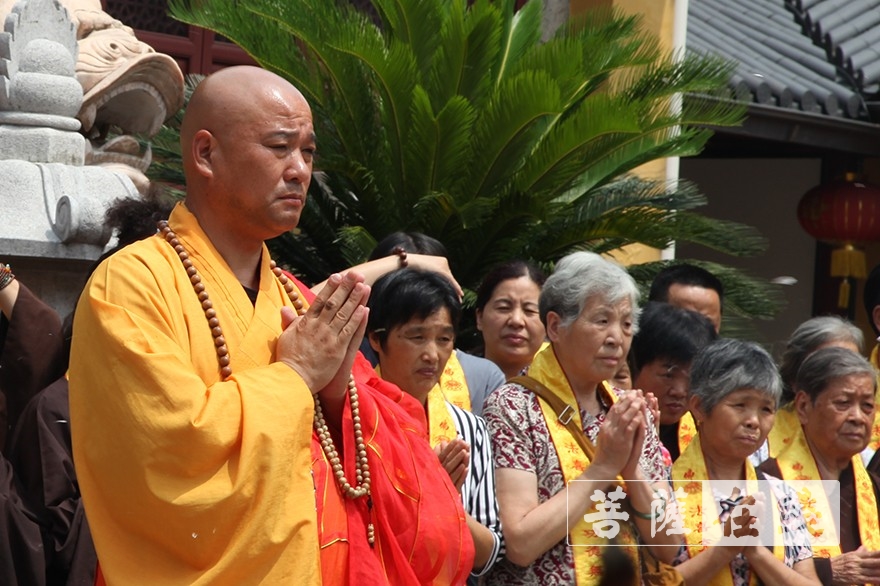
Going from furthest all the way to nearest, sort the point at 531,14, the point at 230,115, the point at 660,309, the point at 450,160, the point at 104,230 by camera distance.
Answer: the point at 531,14, the point at 450,160, the point at 660,309, the point at 104,230, the point at 230,115

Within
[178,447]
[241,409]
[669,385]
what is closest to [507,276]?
[669,385]

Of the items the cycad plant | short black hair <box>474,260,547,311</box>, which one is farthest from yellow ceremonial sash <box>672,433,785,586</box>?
the cycad plant

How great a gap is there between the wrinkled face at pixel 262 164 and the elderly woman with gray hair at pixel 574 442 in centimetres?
151

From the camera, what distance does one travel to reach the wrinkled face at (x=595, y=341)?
4.49 meters

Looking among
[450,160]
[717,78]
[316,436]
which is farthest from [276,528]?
[717,78]

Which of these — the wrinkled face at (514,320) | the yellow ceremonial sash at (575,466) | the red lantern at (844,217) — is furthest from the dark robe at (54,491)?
the red lantern at (844,217)

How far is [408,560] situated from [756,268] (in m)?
9.64

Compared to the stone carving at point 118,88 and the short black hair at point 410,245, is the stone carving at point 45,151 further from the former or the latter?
the short black hair at point 410,245

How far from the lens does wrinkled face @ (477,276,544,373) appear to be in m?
5.45

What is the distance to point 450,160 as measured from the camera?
7.54 metres

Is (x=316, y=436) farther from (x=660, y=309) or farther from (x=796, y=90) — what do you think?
(x=796, y=90)

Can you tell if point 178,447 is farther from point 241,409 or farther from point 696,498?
point 696,498

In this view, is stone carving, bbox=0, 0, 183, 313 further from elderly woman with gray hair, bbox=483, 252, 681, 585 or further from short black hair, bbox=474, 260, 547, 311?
elderly woman with gray hair, bbox=483, 252, 681, 585

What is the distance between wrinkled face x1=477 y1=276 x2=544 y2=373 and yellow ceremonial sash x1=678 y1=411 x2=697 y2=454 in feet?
2.06
